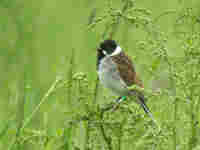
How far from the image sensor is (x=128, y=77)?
4652 mm

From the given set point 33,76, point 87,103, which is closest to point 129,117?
point 87,103

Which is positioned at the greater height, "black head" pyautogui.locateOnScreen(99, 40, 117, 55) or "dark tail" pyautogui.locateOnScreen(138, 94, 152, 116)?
"black head" pyautogui.locateOnScreen(99, 40, 117, 55)

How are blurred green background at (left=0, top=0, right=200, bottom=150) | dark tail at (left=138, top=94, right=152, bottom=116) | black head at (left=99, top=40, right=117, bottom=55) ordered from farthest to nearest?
blurred green background at (left=0, top=0, right=200, bottom=150), black head at (left=99, top=40, right=117, bottom=55), dark tail at (left=138, top=94, right=152, bottom=116)

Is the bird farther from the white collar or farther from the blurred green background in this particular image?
the blurred green background

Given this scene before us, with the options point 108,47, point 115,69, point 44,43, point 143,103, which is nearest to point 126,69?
point 115,69

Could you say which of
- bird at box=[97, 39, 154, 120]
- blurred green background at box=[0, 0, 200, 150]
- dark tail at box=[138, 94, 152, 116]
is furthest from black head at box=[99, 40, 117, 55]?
dark tail at box=[138, 94, 152, 116]

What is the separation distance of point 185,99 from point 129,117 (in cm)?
32

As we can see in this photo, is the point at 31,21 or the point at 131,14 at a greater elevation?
the point at 31,21

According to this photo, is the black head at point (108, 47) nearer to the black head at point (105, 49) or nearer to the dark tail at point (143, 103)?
the black head at point (105, 49)

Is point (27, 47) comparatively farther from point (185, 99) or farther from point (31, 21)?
point (185, 99)

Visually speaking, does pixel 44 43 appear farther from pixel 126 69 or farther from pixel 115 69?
pixel 126 69

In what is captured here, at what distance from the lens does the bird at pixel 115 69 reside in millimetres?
4633

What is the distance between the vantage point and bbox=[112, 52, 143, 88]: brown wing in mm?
4613

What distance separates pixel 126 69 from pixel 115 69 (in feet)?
0.41
